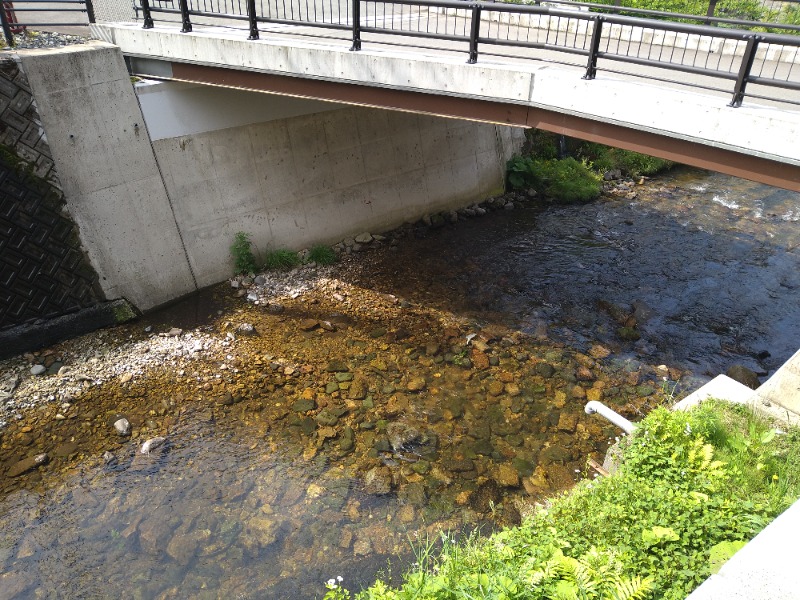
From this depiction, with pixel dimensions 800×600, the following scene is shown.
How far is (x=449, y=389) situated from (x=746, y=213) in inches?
505

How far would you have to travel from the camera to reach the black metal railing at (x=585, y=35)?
7.30 meters

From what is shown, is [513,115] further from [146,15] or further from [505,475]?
[146,15]

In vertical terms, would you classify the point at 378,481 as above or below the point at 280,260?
below

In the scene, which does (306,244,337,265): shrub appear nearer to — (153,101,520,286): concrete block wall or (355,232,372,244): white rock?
(153,101,520,286): concrete block wall

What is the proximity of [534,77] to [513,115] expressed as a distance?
0.72 metres

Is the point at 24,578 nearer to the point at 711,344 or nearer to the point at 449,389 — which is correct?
the point at 449,389

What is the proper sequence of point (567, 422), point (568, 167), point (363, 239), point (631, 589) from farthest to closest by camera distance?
point (568, 167), point (363, 239), point (567, 422), point (631, 589)

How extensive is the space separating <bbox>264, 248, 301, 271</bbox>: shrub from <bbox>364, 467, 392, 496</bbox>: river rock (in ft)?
22.5

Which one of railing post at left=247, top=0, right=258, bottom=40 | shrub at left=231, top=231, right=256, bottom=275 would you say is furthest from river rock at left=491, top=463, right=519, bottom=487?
railing post at left=247, top=0, right=258, bottom=40

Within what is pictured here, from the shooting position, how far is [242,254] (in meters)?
14.2

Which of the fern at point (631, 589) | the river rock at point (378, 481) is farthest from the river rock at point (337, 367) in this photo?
the fern at point (631, 589)

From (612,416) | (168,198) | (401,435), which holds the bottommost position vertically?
(401,435)

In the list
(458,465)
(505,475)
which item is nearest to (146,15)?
(458,465)

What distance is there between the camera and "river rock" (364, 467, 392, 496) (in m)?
9.02
